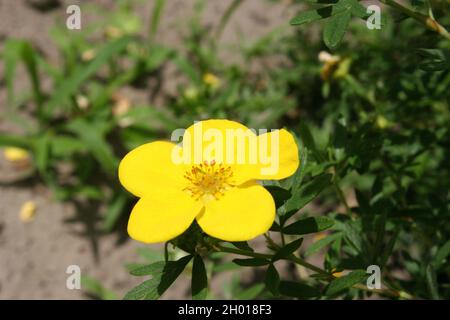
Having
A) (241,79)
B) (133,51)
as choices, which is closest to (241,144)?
(241,79)

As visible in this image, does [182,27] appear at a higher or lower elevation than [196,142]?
higher

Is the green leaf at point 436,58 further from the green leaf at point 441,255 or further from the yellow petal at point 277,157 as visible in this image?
the green leaf at point 441,255

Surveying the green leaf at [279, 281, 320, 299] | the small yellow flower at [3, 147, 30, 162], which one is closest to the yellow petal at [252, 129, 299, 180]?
the green leaf at [279, 281, 320, 299]

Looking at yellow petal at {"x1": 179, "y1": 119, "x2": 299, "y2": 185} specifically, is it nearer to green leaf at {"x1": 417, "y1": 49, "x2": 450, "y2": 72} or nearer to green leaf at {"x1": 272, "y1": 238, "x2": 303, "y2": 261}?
green leaf at {"x1": 272, "y1": 238, "x2": 303, "y2": 261}

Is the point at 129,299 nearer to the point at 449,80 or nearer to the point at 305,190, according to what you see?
the point at 305,190

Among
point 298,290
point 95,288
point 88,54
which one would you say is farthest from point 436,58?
point 88,54

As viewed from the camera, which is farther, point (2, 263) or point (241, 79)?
point (241, 79)
